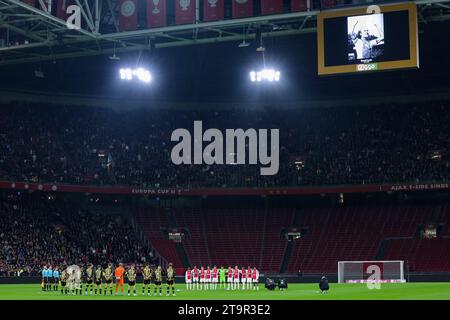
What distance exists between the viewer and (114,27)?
47.1 metres

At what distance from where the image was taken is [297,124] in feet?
241

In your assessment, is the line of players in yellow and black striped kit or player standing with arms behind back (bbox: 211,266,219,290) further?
player standing with arms behind back (bbox: 211,266,219,290)

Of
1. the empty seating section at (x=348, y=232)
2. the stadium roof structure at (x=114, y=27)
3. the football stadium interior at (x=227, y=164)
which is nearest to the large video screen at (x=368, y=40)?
the stadium roof structure at (x=114, y=27)

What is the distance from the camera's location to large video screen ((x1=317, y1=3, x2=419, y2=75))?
3694cm

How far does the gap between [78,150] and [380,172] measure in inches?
1134

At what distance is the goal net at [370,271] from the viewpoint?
54.3 meters

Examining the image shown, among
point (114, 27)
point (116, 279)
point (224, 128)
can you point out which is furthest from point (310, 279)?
point (114, 27)

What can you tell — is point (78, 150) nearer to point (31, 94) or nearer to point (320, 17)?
point (31, 94)

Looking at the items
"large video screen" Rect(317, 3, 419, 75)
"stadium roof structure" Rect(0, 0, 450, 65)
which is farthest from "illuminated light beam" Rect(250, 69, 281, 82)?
"large video screen" Rect(317, 3, 419, 75)

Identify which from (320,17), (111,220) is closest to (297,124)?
(111,220)

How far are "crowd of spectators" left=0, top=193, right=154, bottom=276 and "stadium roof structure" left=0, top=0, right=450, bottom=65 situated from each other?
1621 cm

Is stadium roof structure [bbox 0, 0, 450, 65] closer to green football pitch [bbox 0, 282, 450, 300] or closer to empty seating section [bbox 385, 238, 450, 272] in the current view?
green football pitch [bbox 0, 282, 450, 300]
